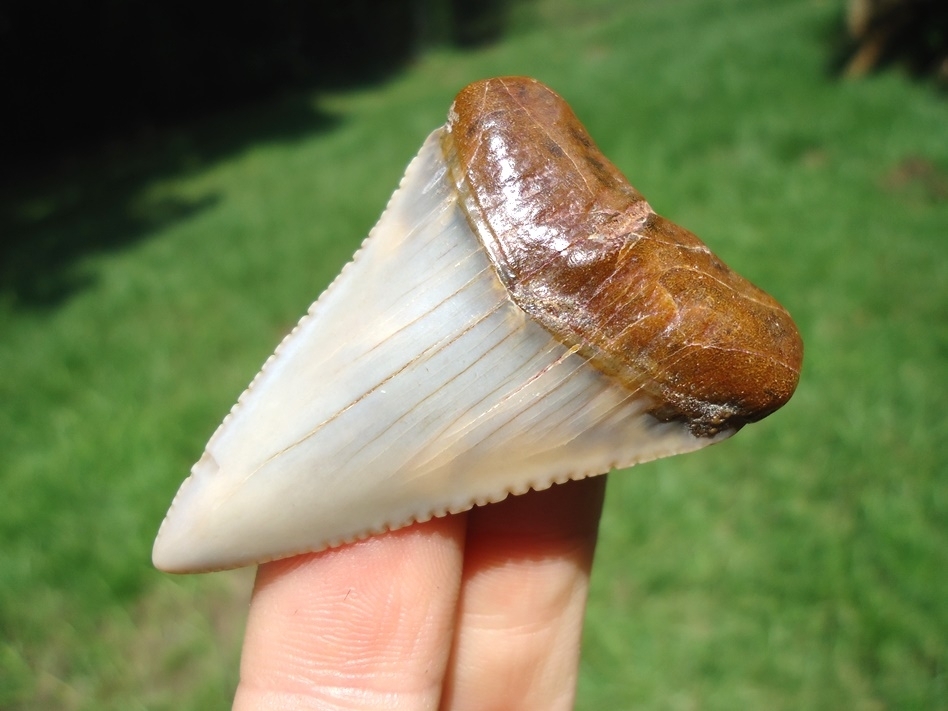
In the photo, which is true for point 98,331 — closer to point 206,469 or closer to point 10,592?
point 10,592

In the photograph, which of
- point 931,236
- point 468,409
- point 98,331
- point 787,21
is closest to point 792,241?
point 931,236

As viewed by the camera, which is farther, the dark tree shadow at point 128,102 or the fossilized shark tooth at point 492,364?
the dark tree shadow at point 128,102

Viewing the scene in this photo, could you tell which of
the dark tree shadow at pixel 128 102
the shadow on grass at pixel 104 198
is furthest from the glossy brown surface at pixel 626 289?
the dark tree shadow at pixel 128 102

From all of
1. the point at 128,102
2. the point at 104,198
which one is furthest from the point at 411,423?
the point at 128,102

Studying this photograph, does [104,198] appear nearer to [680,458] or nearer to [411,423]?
[680,458]

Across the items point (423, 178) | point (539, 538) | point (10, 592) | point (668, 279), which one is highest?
point (423, 178)

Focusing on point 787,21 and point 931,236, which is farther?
point 787,21

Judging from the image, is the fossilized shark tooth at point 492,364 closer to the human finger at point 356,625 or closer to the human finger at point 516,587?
the human finger at point 356,625
